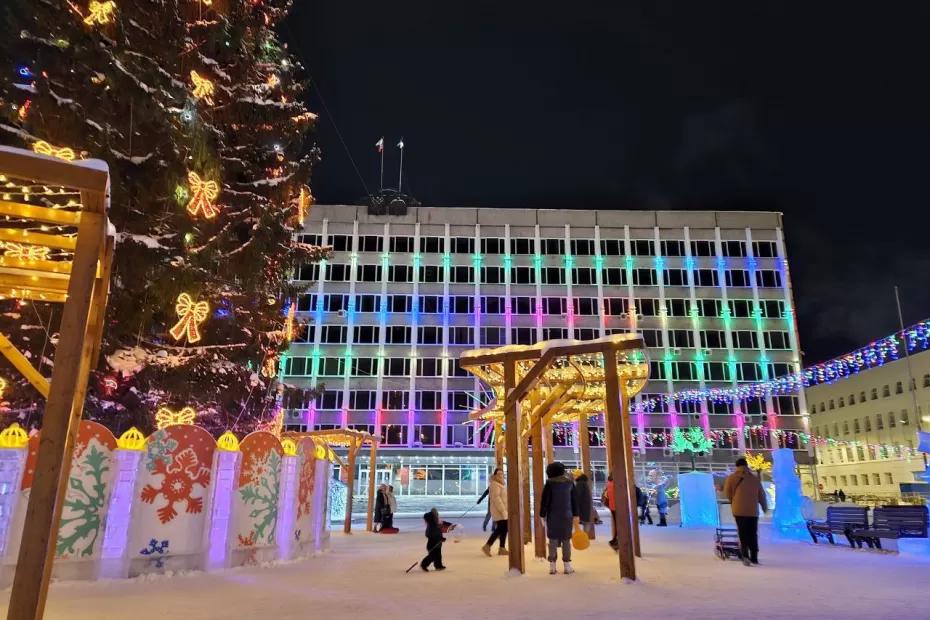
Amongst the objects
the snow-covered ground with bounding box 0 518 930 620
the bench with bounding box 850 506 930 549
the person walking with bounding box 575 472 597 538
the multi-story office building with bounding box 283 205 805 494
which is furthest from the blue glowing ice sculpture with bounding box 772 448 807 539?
the multi-story office building with bounding box 283 205 805 494

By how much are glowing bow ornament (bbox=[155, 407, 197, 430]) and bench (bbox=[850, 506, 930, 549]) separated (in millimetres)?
13387

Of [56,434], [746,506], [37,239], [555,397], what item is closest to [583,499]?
[555,397]

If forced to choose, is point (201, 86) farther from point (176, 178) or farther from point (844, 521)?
point (844, 521)

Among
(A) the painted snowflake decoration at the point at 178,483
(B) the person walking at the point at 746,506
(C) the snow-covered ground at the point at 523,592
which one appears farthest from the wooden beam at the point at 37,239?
(B) the person walking at the point at 746,506

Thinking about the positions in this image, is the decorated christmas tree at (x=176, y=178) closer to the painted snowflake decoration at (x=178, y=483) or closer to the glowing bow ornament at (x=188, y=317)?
the glowing bow ornament at (x=188, y=317)

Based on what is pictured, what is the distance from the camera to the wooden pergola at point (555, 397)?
8828 millimetres

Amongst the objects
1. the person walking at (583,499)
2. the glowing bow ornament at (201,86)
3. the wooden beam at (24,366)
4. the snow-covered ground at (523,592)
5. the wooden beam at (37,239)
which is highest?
the glowing bow ornament at (201,86)

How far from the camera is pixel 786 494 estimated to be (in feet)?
53.1

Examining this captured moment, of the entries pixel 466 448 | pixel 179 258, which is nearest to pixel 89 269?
pixel 179 258

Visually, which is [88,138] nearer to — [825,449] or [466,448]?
[466,448]

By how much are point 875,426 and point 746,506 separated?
50516 mm

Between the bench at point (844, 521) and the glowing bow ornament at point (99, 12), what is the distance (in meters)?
16.3

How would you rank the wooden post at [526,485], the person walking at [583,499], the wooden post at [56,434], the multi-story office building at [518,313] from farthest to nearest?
the multi-story office building at [518,313]
the person walking at [583,499]
the wooden post at [526,485]
the wooden post at [56,434]

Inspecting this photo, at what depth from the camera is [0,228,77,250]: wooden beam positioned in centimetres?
496
